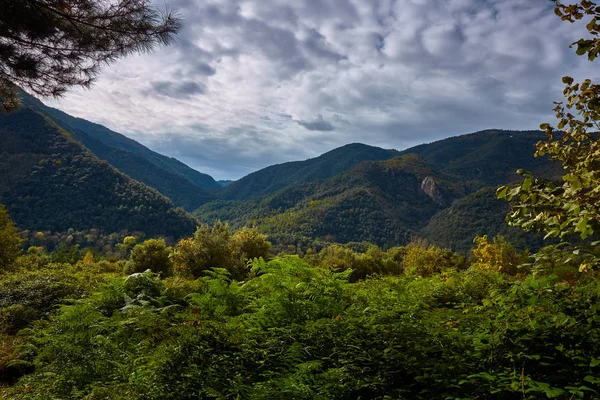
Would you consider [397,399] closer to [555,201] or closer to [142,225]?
[555,201]

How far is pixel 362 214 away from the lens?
478ft

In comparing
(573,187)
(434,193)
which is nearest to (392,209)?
(434,193)

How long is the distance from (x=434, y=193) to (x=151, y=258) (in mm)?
172569

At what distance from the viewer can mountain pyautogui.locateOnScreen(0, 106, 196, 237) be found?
309ft

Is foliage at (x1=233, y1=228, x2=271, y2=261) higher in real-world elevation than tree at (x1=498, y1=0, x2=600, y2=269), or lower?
lower

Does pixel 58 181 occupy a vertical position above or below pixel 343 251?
above

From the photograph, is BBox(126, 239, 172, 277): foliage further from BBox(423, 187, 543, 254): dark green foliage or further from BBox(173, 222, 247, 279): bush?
BBox(423, 187, 543, 254): dark green foliage

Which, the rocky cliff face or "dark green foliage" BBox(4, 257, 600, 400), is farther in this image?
the rocky cliff face

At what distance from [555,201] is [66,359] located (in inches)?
195

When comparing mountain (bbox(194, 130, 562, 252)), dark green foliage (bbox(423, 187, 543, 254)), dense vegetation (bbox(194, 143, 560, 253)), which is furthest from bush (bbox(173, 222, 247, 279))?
dark green foliage (bbox(423, 187, 543, 254))

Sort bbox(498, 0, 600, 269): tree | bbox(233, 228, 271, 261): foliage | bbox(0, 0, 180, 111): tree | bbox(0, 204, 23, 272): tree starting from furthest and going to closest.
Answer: bbox(233, 228, 271, 261): foliage < bbox(0, 204, 23, 272): tree < bbox(0, 0, 180, 111): tree < bbox(498, 0, 600, 269): tree

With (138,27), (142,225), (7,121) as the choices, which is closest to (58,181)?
(142,225)

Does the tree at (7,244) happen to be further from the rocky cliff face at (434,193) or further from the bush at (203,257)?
the rocky cliff face at (434,193)

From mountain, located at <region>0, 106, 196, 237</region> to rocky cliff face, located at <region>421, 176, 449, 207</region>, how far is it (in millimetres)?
121528
